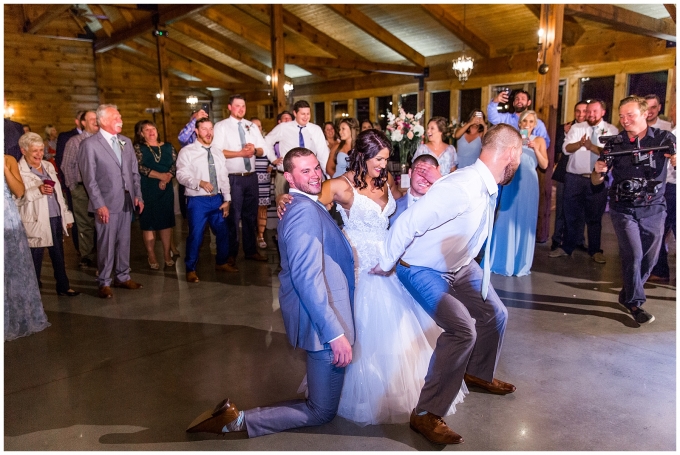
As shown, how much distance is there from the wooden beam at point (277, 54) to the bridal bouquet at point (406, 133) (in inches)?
130

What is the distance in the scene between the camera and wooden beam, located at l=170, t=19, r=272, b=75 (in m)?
11.9

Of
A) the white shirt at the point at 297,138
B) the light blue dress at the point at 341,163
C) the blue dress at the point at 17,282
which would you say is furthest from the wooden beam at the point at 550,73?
the blue dress at the point at 17,282

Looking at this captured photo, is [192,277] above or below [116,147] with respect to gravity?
below

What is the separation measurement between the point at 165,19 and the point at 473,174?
28.8 ft

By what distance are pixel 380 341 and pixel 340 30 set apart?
10204 mm

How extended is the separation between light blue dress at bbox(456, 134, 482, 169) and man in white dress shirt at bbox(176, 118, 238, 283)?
2.46m

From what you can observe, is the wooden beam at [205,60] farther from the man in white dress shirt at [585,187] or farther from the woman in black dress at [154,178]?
the man in white dress shirt at [585,187]

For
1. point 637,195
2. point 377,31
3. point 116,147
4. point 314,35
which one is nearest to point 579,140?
point 637,195

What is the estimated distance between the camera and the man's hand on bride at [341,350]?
6.38 feet

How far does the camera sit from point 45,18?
38.3 feet

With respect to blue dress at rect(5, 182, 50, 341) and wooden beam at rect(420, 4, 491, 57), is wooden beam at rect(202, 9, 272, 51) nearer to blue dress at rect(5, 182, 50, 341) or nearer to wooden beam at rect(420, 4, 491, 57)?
wooden beam at rect(420, 4, 491, 57)

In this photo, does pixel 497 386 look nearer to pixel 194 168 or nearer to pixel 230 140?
pixel 194 168

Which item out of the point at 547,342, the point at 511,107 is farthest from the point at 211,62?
the point at 547,342

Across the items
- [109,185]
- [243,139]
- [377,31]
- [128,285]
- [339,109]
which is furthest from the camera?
[339,109]
